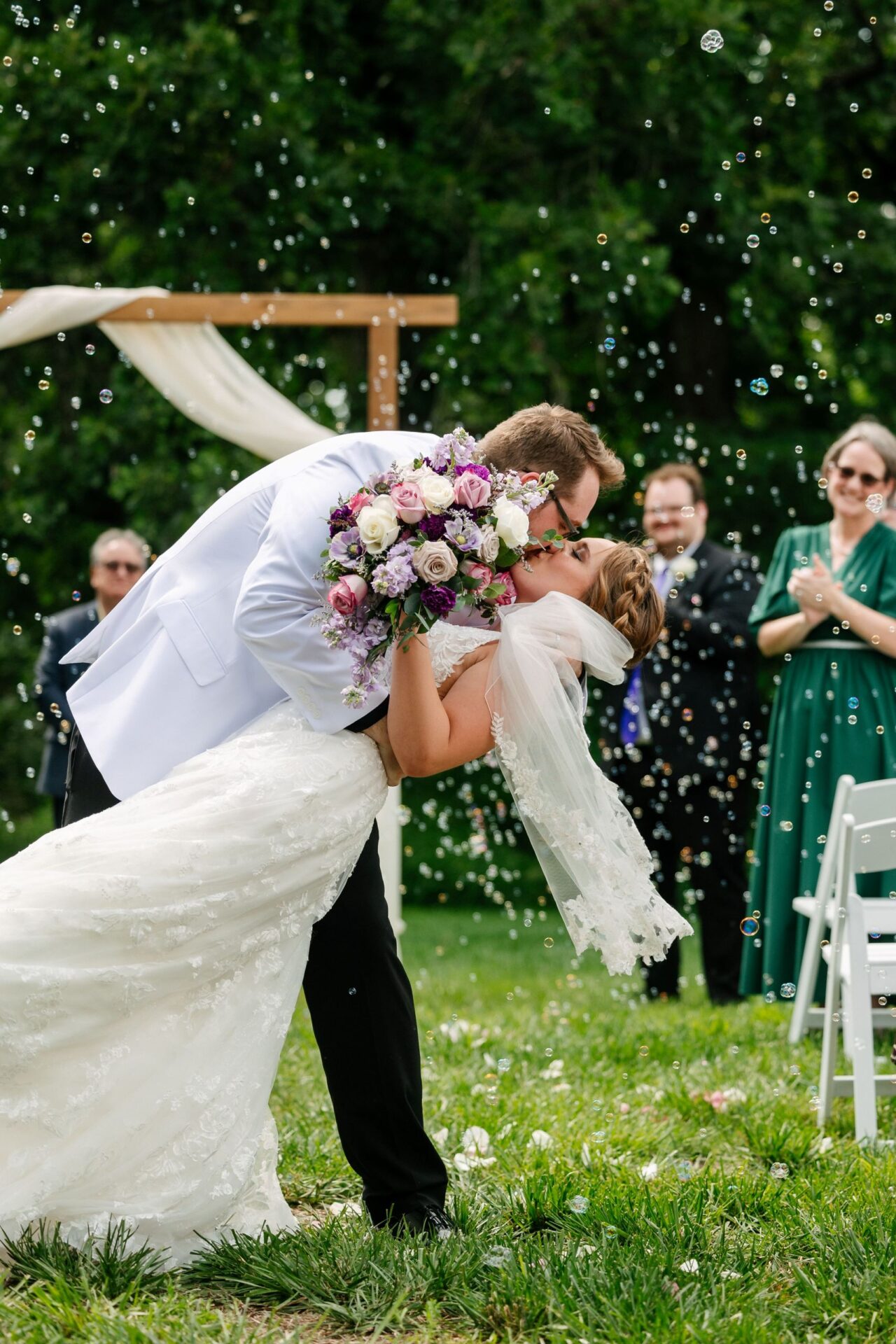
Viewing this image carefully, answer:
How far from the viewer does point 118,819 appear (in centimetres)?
336

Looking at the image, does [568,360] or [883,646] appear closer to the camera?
[883,646]

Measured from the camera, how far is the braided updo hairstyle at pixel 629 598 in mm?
3590

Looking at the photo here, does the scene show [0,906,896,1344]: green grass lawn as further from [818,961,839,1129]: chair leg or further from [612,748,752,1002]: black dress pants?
[612,748,752,1002]: black dress pants

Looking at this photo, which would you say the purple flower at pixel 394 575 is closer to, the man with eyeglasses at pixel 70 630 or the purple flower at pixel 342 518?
the purple flower at pixel 342 518

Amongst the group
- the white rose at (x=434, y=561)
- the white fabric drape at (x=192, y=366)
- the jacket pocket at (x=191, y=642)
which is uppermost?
the white fabric drape at (x=192, y=366)

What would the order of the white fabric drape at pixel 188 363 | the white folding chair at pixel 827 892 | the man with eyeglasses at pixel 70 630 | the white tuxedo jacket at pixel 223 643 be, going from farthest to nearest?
the white fabric drape at pixel 188 363
the man with eyeglasses at pixel 70 630
the white folding chair at pixel 827 892
the white tuxedo jacket at pixel 223 643

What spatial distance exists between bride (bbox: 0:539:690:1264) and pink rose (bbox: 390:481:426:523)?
28 cm

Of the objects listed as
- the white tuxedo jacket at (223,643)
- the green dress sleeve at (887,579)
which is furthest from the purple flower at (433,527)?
the green dress sleeve at (887,579)

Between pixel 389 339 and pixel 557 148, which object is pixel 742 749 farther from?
pixel 557 148

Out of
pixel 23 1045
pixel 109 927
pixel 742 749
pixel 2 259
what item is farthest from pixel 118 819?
pixel 2 259

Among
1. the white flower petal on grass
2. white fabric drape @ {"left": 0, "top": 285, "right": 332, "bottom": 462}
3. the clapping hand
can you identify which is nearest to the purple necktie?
the clapping hand

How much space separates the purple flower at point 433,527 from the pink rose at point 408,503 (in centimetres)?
2

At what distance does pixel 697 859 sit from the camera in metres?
7.45

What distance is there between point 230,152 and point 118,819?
35.1 feet
